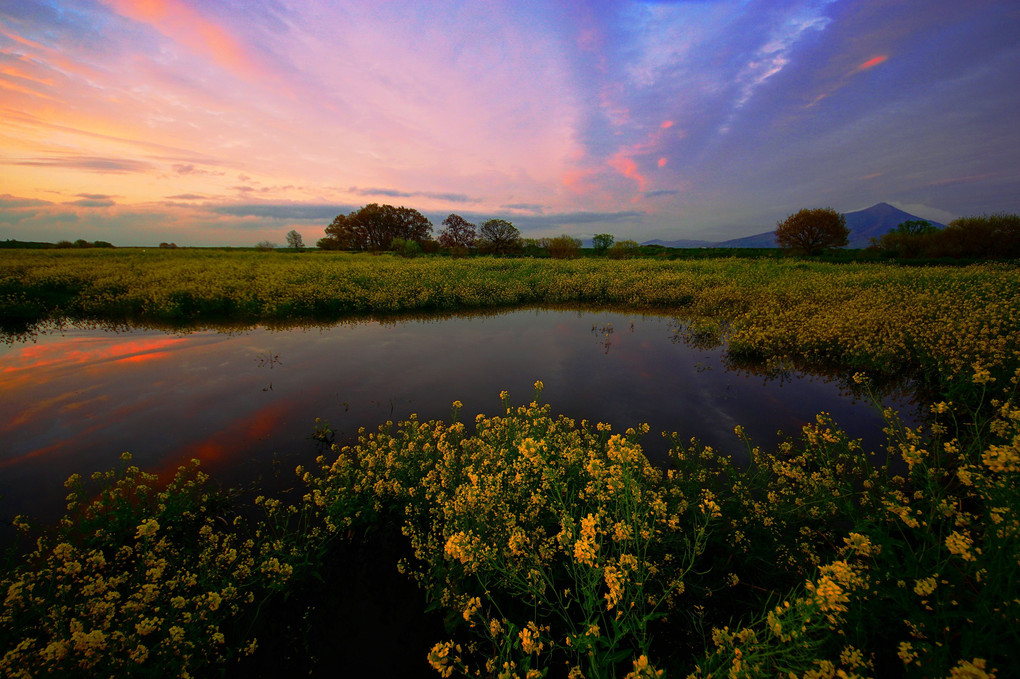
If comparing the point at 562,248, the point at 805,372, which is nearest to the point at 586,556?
the point at 805,372

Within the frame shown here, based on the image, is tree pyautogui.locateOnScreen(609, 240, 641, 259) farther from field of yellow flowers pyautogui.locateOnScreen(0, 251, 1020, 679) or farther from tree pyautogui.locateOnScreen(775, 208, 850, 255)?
field of yellow flowers pyautogui.locateOnScreen(0, 251, 1020, 679)

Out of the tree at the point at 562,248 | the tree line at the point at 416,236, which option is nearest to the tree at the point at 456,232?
Answer: the tree line at the point at 416,236

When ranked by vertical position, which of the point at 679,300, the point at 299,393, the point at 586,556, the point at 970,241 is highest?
the point at 970,241

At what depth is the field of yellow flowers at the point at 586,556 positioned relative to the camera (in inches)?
81.3

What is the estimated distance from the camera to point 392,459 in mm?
4461

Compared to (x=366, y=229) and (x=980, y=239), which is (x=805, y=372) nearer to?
(x=980, y=239)

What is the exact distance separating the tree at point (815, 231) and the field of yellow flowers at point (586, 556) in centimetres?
4985

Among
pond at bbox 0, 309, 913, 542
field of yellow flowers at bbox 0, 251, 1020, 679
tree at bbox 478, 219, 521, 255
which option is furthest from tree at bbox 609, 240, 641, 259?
field of yellow flowers at bbox 0, 251, 1020, 679

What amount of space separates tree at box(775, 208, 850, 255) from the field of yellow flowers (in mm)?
49851

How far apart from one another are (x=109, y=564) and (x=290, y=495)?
5.34 feet

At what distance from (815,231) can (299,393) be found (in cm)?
6033

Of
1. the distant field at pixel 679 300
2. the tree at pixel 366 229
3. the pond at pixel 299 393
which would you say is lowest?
the pond at pixel 299 393

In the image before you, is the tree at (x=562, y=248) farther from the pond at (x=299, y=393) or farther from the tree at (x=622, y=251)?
the pond at (x=299, y=393)

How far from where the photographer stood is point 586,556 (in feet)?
6.87
